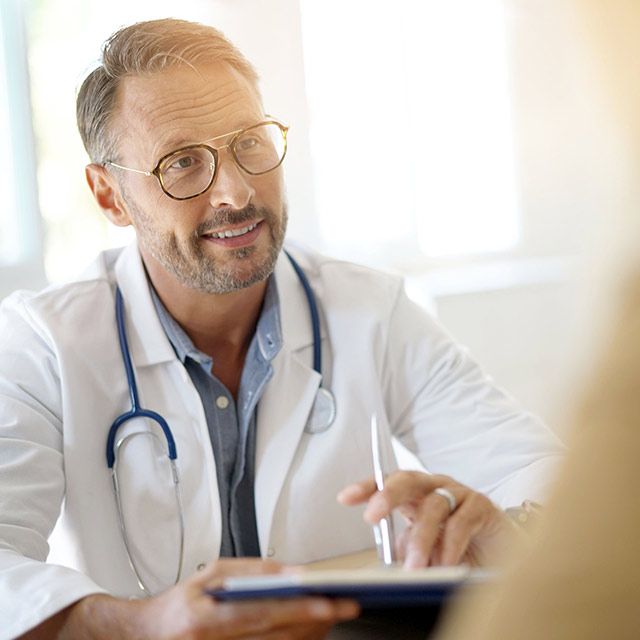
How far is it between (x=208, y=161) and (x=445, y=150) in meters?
2.05

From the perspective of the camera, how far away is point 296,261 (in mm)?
1979

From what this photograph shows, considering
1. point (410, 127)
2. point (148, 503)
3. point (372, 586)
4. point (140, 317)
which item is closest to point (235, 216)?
point (140, 317)

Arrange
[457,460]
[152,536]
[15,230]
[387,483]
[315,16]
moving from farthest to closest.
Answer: [315,16] → [15,230] → [457,460] → [152,536] → [387,483]

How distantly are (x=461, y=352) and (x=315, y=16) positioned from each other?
2028mm

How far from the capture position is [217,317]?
6.05 ft

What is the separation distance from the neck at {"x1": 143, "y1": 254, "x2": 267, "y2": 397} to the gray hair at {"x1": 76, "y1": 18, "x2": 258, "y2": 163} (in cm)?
28

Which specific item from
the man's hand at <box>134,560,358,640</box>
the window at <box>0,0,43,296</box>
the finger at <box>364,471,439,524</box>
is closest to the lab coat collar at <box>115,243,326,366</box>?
the finger at <box>364,471,439,524</box>

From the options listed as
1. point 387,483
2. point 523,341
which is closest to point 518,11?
point 523,341

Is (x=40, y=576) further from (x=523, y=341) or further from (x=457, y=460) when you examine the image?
(x=523, y=341)

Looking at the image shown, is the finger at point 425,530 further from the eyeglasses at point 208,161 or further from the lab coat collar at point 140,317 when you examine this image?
the eyeglasses at point 208,161

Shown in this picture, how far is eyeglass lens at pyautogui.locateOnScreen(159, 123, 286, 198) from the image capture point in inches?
70.4

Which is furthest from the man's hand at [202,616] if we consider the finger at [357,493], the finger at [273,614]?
the finger at [357,493]

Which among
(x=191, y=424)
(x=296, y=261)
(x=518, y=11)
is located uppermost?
(x=518, y=11)

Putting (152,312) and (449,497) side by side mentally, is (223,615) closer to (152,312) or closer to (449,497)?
(449,497)
